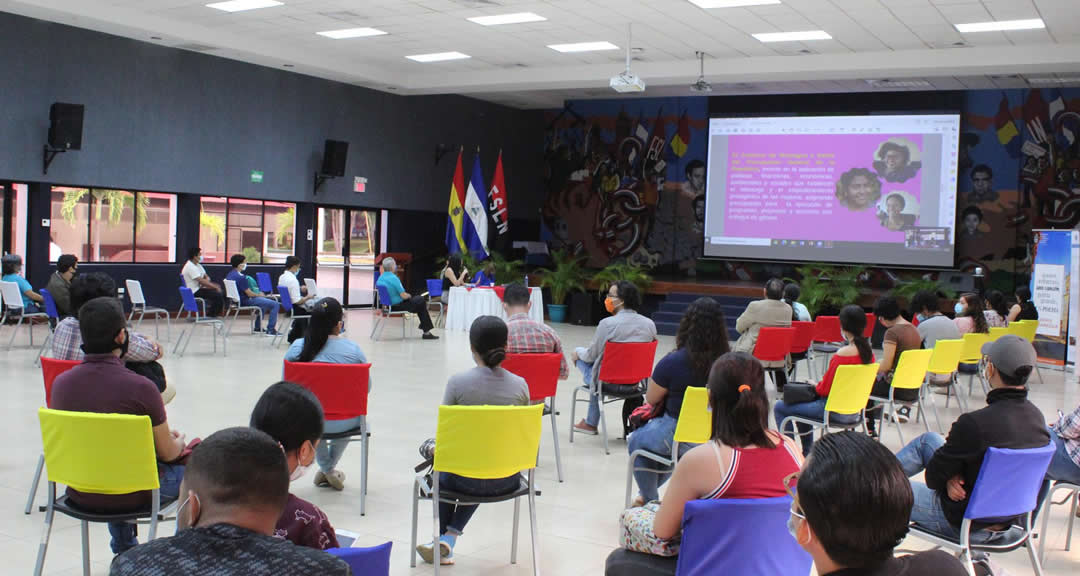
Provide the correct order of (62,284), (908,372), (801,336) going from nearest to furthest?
1. (908,372)
2. (801,336)
3. (62,284)

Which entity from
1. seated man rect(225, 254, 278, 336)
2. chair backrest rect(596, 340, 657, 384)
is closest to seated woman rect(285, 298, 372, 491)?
chair backrest rect(596, 340, 657, 384)

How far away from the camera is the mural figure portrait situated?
632 inches

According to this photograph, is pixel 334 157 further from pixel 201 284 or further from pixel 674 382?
pixel 674 382

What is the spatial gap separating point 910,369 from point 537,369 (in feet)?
9.30

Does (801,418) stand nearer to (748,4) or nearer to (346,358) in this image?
(346,358)

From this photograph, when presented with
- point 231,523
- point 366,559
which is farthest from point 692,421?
point 231,523

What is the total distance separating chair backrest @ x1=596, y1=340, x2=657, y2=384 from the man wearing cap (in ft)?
9.50

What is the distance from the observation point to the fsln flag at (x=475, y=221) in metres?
18.1

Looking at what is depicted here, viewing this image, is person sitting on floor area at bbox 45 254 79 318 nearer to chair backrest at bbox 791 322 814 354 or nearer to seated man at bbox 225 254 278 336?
seated man at bbox 225 254 278 336

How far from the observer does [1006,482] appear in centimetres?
347

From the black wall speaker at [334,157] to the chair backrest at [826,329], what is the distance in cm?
960

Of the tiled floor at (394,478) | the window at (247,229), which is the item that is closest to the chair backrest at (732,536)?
the tiled floor at (394,478)

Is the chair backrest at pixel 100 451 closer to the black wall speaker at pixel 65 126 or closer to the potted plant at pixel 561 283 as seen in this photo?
the black wall speaker at pixel 65 126

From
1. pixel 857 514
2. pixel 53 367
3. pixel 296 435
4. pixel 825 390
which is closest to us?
pixel 857 514
